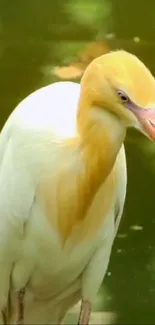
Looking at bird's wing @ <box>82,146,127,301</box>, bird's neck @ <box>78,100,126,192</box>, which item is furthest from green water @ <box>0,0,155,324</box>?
bird's neck @ <box>78,100,126,192</box>

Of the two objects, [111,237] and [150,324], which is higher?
Answer: [111,237]

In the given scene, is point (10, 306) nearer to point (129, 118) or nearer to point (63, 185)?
point (63, 185)

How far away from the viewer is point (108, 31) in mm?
1571

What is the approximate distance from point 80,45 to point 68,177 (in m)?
0.60

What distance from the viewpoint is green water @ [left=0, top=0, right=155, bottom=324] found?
5.08 feet

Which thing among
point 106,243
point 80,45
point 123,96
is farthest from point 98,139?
point 80,45

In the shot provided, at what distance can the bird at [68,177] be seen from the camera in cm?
94

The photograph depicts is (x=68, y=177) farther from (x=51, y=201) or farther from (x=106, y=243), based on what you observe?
(x=106, y=243)

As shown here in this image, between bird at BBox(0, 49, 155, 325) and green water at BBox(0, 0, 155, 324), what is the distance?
1.20ft

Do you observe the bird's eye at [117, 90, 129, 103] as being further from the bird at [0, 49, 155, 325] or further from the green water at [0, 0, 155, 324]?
the green water at [0, 0, 155, 324]

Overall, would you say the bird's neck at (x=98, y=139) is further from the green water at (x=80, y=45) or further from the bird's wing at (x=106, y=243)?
the green water at (x=80, y=45)

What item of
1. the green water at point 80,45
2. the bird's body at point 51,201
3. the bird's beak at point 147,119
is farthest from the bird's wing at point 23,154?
the green water at point 80,45

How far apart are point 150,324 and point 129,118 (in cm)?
57

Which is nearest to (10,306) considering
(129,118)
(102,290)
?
(102,290)
